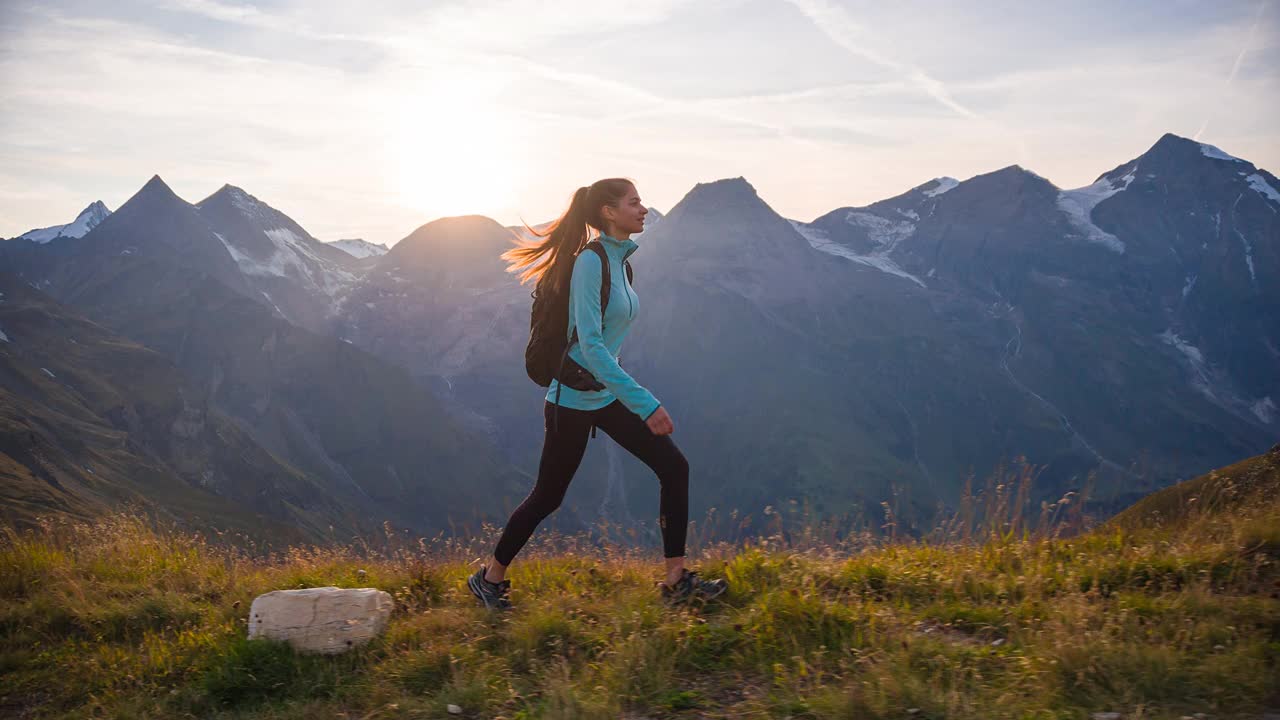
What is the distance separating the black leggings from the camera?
571 centimetres

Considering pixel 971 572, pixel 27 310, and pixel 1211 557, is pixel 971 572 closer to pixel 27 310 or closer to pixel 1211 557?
pixel 1211 557

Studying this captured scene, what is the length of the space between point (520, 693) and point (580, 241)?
3.21m

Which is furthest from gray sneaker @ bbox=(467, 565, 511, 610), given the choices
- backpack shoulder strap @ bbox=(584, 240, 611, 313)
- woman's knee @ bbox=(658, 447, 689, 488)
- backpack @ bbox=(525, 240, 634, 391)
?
backpack shoulder strap @ bbox=(584, 240, 611, 313)

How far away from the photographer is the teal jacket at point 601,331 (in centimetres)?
545

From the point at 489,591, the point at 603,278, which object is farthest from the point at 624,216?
the point at 489,591

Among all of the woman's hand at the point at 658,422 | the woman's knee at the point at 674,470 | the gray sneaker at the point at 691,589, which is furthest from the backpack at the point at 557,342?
the gray sneaker at the point at 691,589

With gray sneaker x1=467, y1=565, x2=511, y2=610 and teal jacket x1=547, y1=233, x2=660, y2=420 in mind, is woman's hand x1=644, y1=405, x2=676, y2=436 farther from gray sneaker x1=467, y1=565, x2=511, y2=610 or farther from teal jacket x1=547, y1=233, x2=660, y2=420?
gray sneaker x1=467, y1=565, x2=511, y2=610

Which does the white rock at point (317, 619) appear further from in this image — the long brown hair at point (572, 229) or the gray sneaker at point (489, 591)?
the long brown hair at point (572, 229)

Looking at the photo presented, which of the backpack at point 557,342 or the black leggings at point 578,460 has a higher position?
the backpack at point 557,342

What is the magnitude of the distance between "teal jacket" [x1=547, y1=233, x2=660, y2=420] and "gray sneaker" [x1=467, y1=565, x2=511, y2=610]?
1480 mm

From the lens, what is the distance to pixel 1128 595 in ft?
16.1

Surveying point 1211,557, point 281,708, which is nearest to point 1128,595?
point 1211,557

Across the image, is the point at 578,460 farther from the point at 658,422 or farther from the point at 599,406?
the point at 658,422

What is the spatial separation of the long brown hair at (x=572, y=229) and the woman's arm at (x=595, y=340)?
15.4 inches
